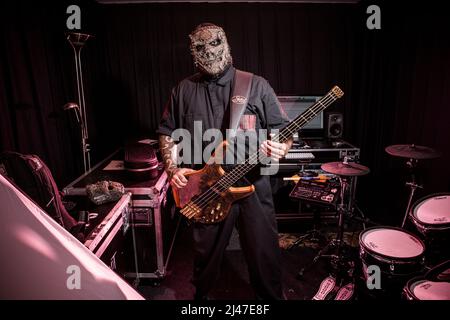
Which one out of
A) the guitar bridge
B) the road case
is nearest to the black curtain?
the road case

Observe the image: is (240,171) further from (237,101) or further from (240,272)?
(240,272)

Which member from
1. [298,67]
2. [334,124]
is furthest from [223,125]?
[298,67]

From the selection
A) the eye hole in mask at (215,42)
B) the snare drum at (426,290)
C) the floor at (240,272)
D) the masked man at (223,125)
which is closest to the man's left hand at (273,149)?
the masked man at (223,125)

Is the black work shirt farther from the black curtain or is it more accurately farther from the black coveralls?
the black curtain

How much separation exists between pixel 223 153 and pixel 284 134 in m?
0.40

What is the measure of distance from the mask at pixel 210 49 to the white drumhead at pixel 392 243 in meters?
1.53

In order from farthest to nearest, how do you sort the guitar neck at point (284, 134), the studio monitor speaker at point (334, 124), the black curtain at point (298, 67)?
the studio monitor speaker at point (334, 124) → the black curtain at point (298, 67) → the guitar neck at point (284, 134)

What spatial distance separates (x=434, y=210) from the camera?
2160 mm

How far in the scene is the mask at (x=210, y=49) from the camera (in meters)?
1.89

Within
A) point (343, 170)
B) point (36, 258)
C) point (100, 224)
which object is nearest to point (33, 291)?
point (36, 258)

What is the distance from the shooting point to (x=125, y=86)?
159 inches

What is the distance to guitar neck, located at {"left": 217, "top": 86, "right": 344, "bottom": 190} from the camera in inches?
66.6

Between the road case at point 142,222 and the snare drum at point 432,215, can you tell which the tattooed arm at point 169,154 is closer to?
the road case at point 142,222
